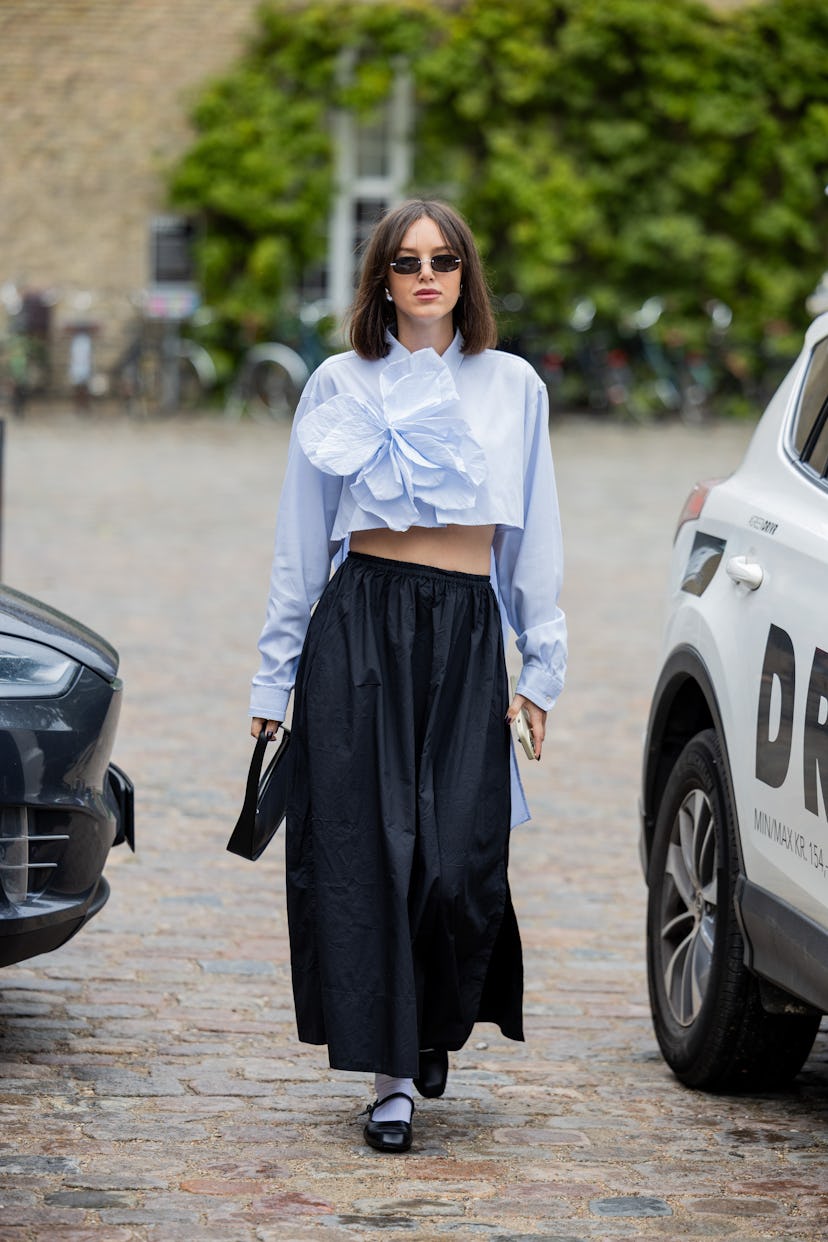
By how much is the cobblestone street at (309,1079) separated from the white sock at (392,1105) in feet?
0.25

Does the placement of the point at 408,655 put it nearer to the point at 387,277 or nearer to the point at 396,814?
the point at 396,814

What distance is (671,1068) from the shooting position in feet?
15.2

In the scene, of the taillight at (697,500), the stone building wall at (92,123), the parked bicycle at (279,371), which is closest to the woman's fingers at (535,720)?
the taillight at (697,500)

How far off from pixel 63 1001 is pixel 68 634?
3.67ft

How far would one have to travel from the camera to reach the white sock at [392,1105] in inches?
160

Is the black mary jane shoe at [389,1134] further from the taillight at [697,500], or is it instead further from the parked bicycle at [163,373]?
the parked bicycle at [163,373]

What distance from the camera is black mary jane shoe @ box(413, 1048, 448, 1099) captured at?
4.20 metres

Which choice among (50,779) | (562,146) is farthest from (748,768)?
(562,146)

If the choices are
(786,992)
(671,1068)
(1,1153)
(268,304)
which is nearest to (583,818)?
(671,1068)

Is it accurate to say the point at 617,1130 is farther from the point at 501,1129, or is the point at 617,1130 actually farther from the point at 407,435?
the point at 407,435

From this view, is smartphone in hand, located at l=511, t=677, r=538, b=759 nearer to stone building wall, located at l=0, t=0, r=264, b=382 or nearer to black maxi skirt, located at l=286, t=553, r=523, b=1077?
black maxi skirt, located at l=286, t=553, r=523, b=1077

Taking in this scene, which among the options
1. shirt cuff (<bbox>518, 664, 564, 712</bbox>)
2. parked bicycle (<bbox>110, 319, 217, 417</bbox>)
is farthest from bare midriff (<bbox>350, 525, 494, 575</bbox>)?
parked bicycle (<bbox>110, 319, 217, 417</bbox>)

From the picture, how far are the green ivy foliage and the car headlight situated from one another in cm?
1914

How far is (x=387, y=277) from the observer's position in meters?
4.13
